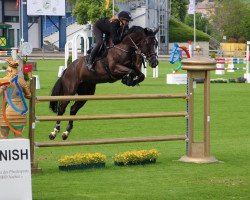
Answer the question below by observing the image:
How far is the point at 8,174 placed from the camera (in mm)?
8164

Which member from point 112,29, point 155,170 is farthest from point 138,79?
point 155,170

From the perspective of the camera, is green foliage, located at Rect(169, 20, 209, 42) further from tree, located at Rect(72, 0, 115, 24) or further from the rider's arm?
the rider's arm

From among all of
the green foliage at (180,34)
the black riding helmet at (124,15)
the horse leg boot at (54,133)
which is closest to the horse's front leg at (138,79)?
the black riding helmet at (124,15)

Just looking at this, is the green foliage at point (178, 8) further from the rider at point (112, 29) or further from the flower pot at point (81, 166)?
the flower pot at point (81, 166)

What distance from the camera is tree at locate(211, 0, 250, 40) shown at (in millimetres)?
104562

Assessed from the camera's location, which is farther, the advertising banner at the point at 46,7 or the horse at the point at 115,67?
the advertising banner at the point at 46,7

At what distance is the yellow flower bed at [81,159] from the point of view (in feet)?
38.7

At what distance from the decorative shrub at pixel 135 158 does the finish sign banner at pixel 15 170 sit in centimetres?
418

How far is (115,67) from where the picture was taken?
14906mm

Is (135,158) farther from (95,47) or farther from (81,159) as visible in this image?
(95,47)

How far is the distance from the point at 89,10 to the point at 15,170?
77.8 m

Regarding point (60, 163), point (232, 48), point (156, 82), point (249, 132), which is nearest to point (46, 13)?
point (232, 48)

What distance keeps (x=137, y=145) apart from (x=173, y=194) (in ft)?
18.3

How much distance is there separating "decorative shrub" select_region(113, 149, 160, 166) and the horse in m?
2.26
